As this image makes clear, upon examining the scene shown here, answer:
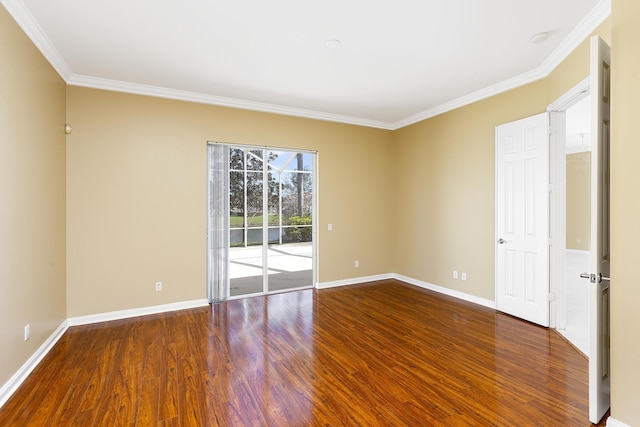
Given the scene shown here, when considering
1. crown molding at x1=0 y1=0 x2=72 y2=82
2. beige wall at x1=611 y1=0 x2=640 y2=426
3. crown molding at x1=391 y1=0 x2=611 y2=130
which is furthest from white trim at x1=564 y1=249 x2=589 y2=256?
crown molding at x1=0 y1=0 x2=72 y2=82

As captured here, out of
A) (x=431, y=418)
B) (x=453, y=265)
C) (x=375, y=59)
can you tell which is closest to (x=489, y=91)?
(x=375, y=59)

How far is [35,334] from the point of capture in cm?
288

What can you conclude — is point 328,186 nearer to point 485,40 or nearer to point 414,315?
point 414,315

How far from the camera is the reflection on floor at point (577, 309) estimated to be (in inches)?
130

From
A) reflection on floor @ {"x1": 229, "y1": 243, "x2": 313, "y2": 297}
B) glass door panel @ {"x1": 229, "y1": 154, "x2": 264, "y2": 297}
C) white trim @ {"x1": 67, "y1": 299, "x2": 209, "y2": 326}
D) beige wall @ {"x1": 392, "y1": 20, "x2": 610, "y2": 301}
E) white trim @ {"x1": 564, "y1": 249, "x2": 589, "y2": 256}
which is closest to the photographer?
white trim @ {"x1": 67, "y1": 299, "x2": 209, "y2": 326}

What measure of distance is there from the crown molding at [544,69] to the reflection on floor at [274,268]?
122 inches

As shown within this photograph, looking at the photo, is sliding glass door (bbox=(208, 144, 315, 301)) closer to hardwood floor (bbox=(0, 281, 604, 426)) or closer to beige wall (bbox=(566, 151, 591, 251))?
hardwood floor (bbox=(0, 281, 604, 426))

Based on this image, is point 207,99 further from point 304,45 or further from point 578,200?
point 578,200

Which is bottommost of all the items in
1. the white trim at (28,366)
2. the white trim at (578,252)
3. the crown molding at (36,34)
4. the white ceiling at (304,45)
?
the white trim at (28,366)

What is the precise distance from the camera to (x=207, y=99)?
455 cm

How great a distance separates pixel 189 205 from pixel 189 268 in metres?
0.90

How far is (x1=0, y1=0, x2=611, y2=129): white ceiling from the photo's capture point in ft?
8.39

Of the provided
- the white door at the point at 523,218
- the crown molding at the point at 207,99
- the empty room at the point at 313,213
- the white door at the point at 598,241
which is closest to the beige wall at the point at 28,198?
the empty room at the point at 313,213

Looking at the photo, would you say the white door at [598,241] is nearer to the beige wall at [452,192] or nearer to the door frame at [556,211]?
the door frame at [556,211]
